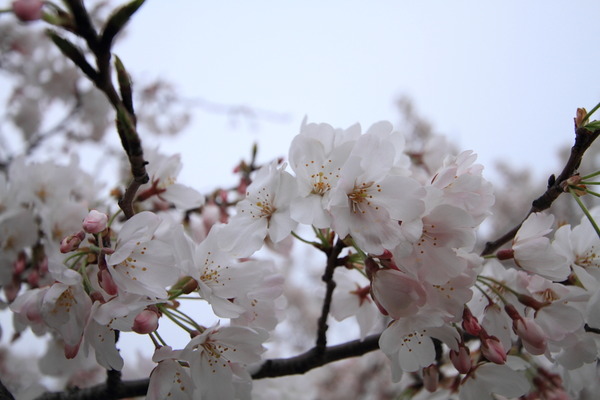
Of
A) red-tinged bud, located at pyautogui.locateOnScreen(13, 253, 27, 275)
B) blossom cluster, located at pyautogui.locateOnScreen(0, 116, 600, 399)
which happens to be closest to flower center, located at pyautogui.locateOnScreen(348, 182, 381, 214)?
blossom cluster, located at pyautogui.locateOnScreen(0, 116, 600, 399)

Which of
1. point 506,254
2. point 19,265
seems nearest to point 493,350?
point 506,254

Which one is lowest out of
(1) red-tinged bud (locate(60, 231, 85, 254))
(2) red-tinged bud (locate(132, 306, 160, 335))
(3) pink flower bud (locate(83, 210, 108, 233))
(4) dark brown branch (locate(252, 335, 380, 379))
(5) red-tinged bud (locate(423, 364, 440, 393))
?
(5) red-tinged bud (locate(423, 364, 440, 393))

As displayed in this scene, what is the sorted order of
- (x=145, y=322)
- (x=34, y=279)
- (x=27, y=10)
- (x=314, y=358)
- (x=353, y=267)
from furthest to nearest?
(x=34, y=279) < (x=314, y=358) < (x=353, y=267) < (x=145, y=322) < (x=27, y=10)

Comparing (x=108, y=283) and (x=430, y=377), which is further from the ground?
(x=108, y=283)

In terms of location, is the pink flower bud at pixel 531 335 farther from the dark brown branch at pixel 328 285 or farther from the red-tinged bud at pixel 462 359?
the dark brown branch at pixel 328 285

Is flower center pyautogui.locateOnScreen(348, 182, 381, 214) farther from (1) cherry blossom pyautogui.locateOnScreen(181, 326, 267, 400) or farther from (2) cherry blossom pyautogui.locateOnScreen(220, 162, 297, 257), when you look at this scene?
(1) cherry blossom pyautogui.locateOnScreen(181, 326, 267, 400)

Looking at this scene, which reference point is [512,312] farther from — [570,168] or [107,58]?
[107,58]
